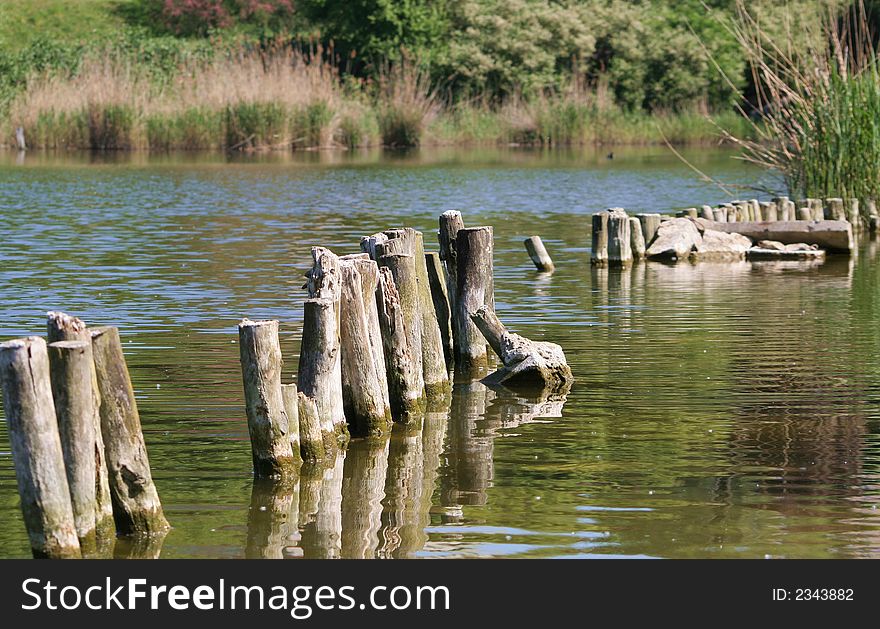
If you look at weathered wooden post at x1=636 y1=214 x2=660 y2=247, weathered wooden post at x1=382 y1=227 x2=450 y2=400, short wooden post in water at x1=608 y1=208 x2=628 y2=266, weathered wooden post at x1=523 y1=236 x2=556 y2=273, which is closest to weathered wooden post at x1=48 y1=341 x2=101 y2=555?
weathered wooden post at x1=382 y1=227 x2=450 y2=400

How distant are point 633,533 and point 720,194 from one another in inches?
944

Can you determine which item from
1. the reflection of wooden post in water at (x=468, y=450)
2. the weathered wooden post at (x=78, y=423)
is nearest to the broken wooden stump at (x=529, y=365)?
the reflection of wooden post in water at (x=468, y=450)

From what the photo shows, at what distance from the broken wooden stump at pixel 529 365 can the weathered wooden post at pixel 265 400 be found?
2.94 m

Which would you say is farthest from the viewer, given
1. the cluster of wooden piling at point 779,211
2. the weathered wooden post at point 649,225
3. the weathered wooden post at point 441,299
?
the cluster of wooden piling at point 779,211

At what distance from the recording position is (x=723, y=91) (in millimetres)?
54750

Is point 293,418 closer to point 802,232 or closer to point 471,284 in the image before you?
point 471,284

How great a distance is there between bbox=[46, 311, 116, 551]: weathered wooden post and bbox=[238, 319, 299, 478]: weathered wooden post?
3.63ft

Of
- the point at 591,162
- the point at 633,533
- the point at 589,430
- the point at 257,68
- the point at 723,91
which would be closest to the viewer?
the point at 633,533

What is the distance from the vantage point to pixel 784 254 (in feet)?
62.6

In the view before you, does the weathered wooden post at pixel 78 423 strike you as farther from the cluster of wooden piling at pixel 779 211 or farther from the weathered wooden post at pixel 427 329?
the cluster of wooden piling at pixel 779 211

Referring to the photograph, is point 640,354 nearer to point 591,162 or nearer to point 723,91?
point 591,162

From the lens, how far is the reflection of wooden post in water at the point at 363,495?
683 centimetres

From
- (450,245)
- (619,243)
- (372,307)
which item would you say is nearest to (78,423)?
(372,307)

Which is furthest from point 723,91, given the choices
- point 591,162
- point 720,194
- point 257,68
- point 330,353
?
point 330,353
